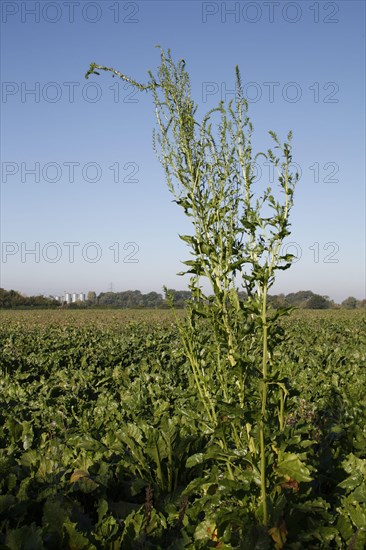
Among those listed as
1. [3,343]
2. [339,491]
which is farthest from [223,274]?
[3,343]

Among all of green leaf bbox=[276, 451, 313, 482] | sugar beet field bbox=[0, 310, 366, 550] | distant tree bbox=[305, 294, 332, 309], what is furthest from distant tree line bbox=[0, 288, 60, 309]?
green leaf bbox=[276, 451, 313, 482]

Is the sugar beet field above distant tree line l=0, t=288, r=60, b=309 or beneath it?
beneath

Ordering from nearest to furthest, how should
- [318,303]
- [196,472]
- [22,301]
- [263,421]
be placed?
1. [263,421]
2. [196,472]
3. [22,301]
4. [318,303]

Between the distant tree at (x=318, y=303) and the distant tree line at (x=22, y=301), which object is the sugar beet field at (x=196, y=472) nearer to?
the distant tree line at (x=22, y=301)

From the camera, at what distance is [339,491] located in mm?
3592

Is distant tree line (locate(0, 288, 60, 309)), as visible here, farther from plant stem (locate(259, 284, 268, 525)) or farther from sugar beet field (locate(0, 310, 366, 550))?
plant stem (locate(259, 284, 268, 525))

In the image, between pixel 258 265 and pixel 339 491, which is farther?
pixel 339 491

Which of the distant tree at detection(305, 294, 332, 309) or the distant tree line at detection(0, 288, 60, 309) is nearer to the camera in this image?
the distant tree line at detection(0, 288, 60, 309)

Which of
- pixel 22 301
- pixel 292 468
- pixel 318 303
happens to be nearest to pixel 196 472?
pixel 292 468

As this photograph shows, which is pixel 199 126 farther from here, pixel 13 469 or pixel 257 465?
pixel 13 469

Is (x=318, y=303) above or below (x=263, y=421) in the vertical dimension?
below

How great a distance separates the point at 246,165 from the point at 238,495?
2.00 meters

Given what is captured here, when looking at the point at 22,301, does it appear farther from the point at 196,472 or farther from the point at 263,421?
the point at 263,421

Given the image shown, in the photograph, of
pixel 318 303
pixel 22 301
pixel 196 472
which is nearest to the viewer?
pixel 196 472
